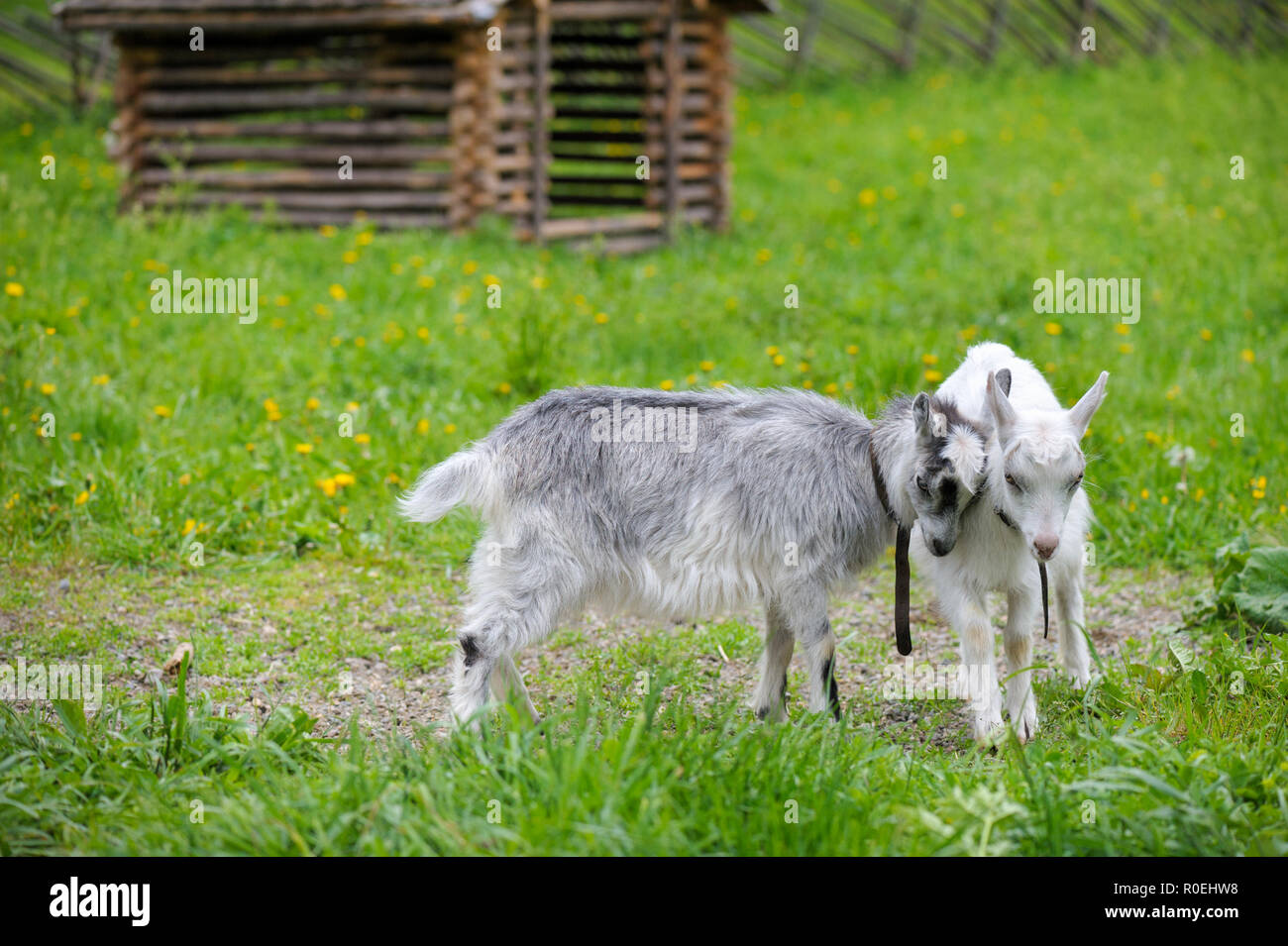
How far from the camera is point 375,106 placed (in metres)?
11.8

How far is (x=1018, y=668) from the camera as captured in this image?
195 inches

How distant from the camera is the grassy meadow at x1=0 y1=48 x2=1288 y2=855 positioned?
148 inches

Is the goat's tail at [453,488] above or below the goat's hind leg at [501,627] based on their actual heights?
above

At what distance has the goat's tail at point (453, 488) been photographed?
15.8 feet

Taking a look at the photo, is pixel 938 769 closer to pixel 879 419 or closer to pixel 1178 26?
pixel 879 419

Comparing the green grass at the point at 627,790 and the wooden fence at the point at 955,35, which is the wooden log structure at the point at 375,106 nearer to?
the wooden fence at the point at 955,35

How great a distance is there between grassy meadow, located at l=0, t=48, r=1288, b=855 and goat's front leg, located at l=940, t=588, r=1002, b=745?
16 cm

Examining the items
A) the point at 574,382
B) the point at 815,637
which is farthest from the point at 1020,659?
the point at 574,382

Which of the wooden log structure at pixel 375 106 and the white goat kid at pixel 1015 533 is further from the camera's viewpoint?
the wooden log structure at pixel 375 106

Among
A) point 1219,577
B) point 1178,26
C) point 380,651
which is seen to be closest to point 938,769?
point 1219,577

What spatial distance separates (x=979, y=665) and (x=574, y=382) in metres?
3.93

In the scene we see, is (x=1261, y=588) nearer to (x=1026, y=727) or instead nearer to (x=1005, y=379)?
(x=1026, y=727)

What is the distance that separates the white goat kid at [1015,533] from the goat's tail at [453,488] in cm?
179

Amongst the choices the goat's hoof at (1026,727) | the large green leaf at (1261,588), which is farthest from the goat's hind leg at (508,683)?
the large green leaf at (1261,588)
